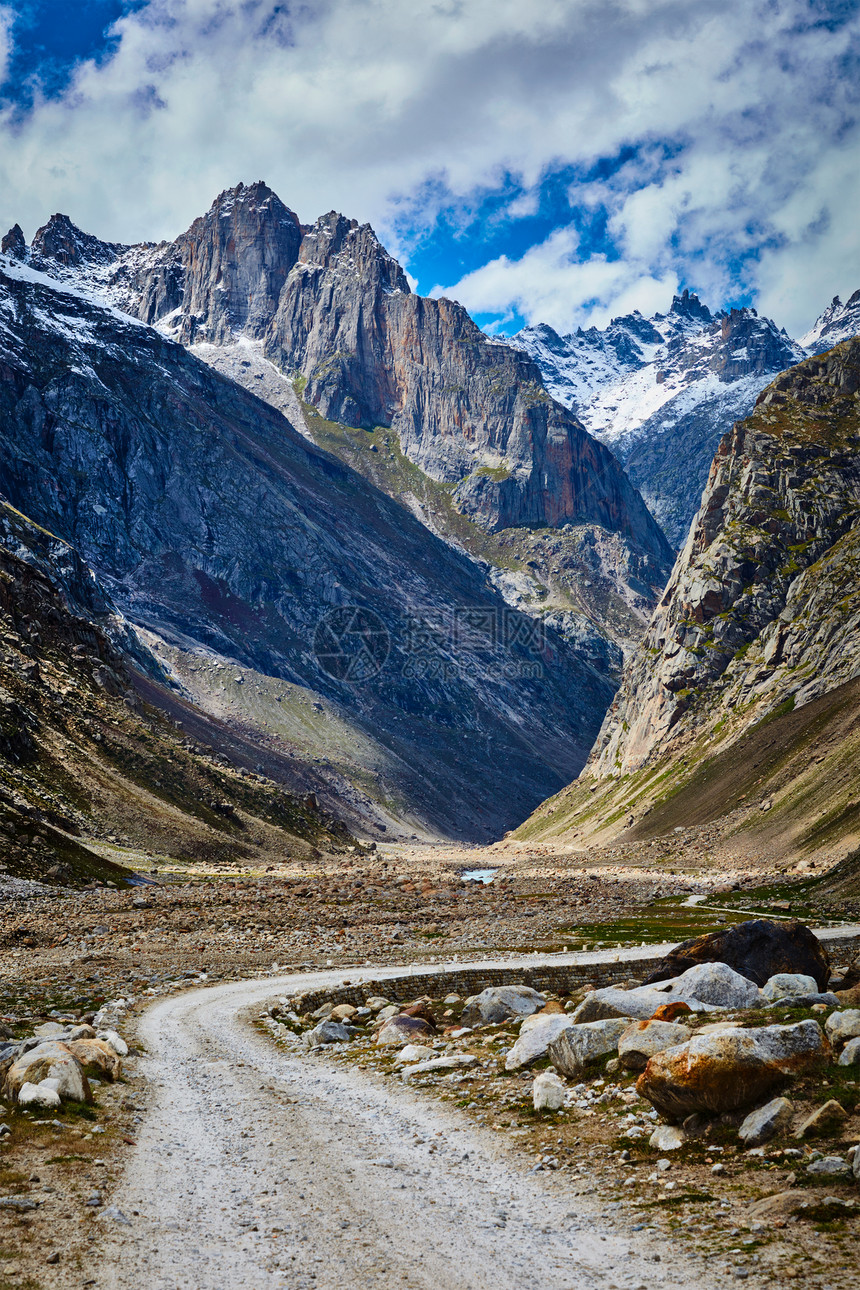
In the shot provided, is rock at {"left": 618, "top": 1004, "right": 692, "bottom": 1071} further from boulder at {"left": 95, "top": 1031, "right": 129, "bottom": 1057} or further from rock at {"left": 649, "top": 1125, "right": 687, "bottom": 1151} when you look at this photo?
boulder at {"left": 95, "top": 1031, "right": 129, "bottom": 1057}

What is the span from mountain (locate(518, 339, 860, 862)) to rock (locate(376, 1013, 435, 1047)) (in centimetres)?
7167

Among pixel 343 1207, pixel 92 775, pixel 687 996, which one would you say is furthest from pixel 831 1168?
pixel 92 775

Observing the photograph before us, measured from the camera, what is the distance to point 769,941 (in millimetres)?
28422

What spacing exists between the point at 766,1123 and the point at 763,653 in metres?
149

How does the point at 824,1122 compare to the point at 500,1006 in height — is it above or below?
above

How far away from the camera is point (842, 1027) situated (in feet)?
52.4

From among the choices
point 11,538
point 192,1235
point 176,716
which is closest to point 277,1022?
point 192,1235

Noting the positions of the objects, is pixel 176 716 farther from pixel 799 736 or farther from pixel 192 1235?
pixel 192 1235

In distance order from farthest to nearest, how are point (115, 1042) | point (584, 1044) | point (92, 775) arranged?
point (92, 775) < point (115, 1042) < point (584, 1044)

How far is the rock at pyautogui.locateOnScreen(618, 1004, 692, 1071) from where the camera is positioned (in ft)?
57.4

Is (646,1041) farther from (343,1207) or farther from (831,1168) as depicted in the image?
(343,1207)

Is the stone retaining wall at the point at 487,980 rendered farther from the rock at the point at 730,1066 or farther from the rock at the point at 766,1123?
the rock at the point at 766,1123

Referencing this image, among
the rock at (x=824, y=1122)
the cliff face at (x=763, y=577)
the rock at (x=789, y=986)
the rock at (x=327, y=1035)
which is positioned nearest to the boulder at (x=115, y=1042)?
the rock at (x=327, y=1035)

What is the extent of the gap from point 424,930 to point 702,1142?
45.5m
